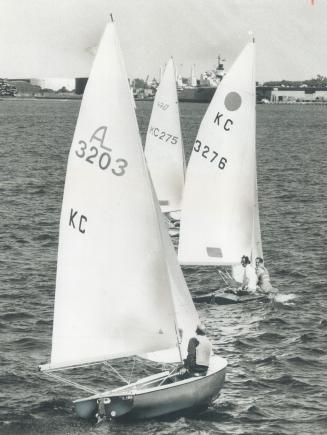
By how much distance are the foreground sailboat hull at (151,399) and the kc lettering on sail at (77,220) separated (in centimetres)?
377

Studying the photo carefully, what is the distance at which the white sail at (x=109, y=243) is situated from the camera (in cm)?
2139

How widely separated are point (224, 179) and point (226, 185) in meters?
0.23

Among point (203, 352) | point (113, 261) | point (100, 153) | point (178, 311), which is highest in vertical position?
point (100, 153)

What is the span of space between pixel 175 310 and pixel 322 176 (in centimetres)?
5750

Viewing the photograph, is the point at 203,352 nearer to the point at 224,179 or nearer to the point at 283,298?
the point at 283,298

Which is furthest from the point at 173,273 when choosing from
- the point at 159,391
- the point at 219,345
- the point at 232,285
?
the point at 232,285

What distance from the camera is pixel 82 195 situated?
22.0m

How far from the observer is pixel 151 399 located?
22.1m

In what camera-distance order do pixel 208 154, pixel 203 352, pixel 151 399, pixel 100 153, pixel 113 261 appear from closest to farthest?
→ 1. pixel 100 153
2. pixel 151 399
3. pixel 113 261
4. pixel 203 352
5. pixel 208 154

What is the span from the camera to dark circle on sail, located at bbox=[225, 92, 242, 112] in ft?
113

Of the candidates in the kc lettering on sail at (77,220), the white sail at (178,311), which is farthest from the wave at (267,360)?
the kc lettering on sail at (77,220)

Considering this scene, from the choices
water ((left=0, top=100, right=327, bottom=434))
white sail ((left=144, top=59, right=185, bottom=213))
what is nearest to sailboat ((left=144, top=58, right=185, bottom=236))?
white sail ((left=144, top=59, right=185, bottom=213))

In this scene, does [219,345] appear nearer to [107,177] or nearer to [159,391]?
[159,391]

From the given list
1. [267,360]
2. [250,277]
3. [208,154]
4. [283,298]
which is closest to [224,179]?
[208,154]
